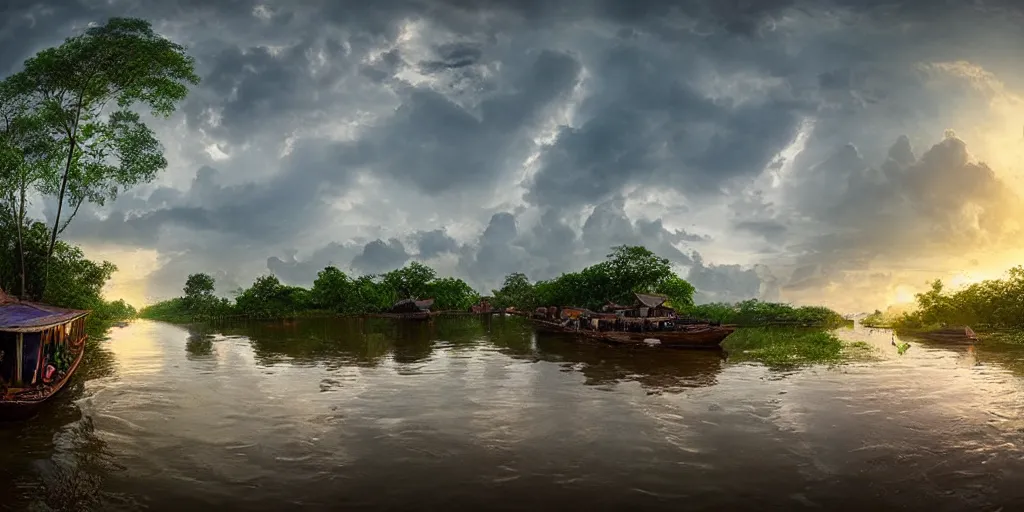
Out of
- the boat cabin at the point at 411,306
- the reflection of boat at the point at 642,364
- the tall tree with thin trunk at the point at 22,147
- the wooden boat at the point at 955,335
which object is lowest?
the reflection of boat at the point at 642,364

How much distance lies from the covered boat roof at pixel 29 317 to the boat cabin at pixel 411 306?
85.4 metres

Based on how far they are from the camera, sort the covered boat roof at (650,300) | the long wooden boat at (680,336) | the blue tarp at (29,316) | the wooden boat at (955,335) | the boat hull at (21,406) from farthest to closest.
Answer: the covered boat roof at (650,300), the wooden boat at (955,335), the long wooden boat at (680,336), the blue tarp at (29,316), the boat hull at (21,406)

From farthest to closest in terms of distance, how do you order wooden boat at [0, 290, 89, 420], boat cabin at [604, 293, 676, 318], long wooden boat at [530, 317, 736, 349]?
boat cabin at [604, 293, 676, 318] < long wooden boat at [530, 317, 736, 349] < wooden boat at [0, 290, 89, 420]

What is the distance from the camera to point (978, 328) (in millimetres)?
58344

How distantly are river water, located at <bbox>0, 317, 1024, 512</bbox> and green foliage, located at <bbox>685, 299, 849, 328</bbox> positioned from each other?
51.6 metres

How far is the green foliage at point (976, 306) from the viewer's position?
186 feet

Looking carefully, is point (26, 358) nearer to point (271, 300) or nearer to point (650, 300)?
point (650, 300)

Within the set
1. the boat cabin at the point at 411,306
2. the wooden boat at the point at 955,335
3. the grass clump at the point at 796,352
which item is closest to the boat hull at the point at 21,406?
the grass clump at the point at 796,352

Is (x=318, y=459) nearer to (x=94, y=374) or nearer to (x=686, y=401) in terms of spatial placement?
(x=686, y=401)

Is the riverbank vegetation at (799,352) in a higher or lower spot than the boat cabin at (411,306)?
lower

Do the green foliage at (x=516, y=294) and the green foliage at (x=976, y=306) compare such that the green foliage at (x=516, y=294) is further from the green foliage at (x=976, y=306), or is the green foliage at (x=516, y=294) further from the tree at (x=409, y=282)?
the green foliage at (x=976, y=306)

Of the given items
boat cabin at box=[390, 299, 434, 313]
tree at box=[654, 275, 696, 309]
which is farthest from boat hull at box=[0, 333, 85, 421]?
boat cabin at box=[390, 299, 434, 313]

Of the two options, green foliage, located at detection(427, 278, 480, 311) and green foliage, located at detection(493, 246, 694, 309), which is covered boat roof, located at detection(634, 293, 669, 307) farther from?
green foliage, located at detection(427, 278, 480, 311)

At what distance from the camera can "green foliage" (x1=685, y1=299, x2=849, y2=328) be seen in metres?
82.3
